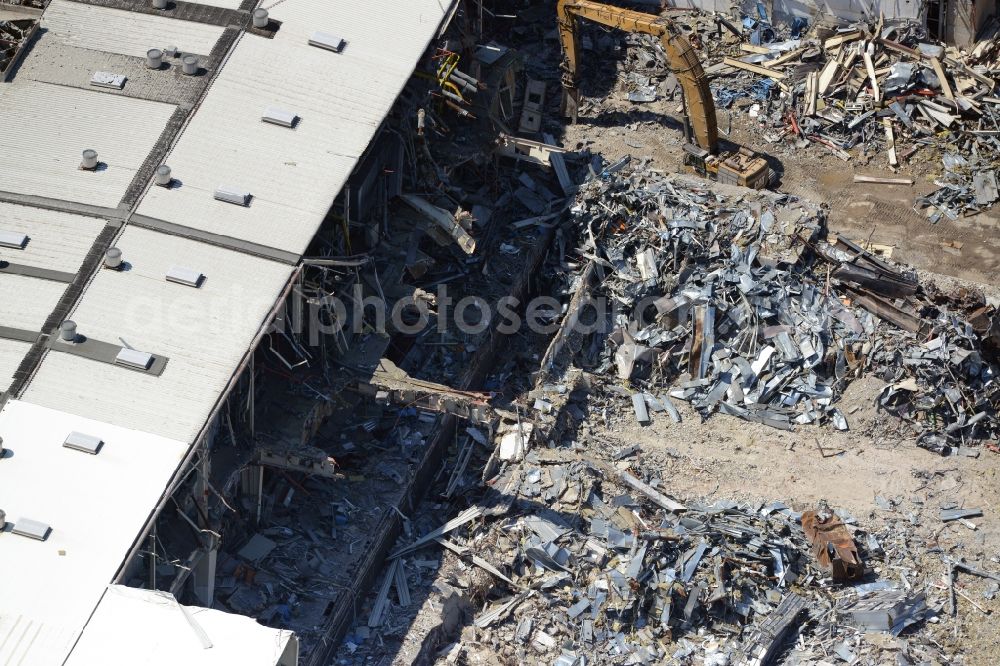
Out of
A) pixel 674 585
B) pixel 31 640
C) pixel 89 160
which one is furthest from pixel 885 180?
pixel 31 640

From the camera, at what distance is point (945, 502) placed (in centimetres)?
3350

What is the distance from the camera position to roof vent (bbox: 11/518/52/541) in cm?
2902

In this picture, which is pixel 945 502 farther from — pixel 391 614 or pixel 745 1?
pixel 745 1

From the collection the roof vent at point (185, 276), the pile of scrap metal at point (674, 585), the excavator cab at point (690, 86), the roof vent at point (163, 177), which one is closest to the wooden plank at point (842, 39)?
the excavator cab at point (690, 86)

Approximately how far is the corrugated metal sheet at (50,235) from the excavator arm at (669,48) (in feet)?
47.0

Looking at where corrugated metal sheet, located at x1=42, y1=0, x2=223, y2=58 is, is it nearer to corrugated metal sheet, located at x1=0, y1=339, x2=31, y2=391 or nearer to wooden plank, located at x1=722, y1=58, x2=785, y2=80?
corrugated metal sheet, located at x1=0, y1=339, x2=31, y2=391

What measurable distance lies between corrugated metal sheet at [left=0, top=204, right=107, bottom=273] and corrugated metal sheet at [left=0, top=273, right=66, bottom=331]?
0.44m

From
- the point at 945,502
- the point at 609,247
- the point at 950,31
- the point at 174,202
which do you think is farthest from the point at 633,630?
the point at 950,31

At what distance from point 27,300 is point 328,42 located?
974cm

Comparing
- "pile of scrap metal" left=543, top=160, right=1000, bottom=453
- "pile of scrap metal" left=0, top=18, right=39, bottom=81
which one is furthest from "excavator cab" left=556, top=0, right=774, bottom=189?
"pile of scrap metal" left=0, top=18, right=39, bottom=81

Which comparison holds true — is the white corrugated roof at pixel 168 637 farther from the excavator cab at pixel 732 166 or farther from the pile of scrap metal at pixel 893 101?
the pile of scrap metal at pixel 893 101

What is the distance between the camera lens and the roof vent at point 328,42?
1453 inches

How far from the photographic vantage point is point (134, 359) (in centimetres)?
3127

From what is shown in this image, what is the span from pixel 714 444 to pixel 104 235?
47.3 ft
